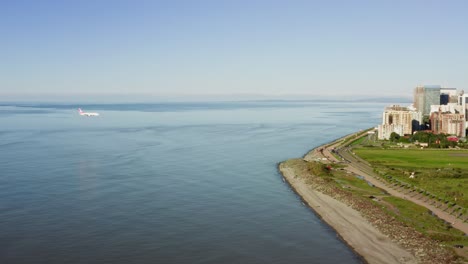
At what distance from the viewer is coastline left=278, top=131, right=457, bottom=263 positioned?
108ft

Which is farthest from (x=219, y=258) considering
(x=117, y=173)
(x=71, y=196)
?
(x=117, y=173)

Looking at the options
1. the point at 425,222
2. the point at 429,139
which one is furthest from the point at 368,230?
the point at 429,139

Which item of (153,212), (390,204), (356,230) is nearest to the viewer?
(356,230)

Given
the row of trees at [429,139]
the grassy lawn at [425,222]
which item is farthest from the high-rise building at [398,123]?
the grassy lawn at [425,222]

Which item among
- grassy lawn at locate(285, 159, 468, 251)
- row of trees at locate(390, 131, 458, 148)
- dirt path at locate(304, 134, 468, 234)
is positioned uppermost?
grassy lawn at locate(285, 159, 468, 251)

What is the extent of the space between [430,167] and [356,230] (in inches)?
1516

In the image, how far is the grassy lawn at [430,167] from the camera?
53.8m

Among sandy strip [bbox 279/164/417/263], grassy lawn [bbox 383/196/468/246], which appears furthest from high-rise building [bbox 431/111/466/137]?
grassy lawn [bbox 383/196/468/246]

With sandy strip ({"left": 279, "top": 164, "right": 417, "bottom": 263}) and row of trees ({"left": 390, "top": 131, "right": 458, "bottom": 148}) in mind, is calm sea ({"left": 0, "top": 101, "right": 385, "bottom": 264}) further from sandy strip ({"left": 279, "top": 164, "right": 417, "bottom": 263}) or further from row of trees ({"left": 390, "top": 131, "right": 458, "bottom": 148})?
row of trees ({"left": 390, "top": 131, "right": 458, "bottom": 148})

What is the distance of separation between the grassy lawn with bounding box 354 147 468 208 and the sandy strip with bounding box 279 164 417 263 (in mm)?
12130

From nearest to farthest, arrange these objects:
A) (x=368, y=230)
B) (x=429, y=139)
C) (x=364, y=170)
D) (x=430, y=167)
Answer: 1. (x=368, y=230)
2. (x=364, y=170)
3. (x=430, y=167)
4. (x=429, y=139)


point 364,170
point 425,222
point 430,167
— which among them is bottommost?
point 430,167

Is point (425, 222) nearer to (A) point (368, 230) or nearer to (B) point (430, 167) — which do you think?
(A) point (368, 230)

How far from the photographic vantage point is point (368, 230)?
3912 cm
